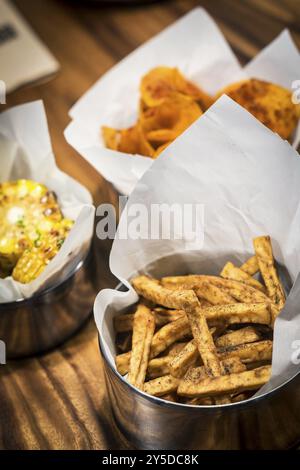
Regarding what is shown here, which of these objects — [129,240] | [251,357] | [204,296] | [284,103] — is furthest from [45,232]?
[284,103]

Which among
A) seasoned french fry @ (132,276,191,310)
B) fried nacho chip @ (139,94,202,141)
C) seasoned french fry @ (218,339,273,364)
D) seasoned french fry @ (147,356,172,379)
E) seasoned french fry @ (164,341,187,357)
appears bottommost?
seasoned french fry @ (218,339,273,364)

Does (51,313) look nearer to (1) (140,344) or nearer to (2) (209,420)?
(1) (140,344)

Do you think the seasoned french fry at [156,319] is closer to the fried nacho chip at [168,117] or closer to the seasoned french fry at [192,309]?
the seasoned french fry at [192,309]

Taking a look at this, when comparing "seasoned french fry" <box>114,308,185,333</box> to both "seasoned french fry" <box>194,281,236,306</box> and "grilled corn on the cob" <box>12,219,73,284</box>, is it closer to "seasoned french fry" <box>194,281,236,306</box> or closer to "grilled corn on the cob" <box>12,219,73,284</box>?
"seasoned french fry" <box>194,281,236,306</box>

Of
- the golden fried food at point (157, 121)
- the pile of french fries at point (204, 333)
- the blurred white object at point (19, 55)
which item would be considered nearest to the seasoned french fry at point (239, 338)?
the pile of french fries at point (204, 333)

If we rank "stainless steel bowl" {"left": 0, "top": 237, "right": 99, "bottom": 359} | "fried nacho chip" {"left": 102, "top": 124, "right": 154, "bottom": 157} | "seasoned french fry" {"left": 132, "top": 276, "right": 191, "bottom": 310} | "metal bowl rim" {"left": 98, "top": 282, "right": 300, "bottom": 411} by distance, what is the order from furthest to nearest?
"fried nacho chip" {"left": 102, "top": 124, "right": 154, "bottom": 157}
"stainless steel bowl" {"left": 0, "top": 237, "right": 99, "bottom": 359}
"seasoned french fry" {"left": 132, "top": 276, "right": 191, "bottom": 310}
"metal bowl rim" {"left": 98, "top": 282, "right": 300, "bottom": 411}

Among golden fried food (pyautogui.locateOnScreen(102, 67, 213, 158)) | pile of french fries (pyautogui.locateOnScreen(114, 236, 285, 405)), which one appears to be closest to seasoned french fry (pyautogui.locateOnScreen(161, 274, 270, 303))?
pile of french fries (pyautogui.locateOnScreen(114, 236, 285, 405))
